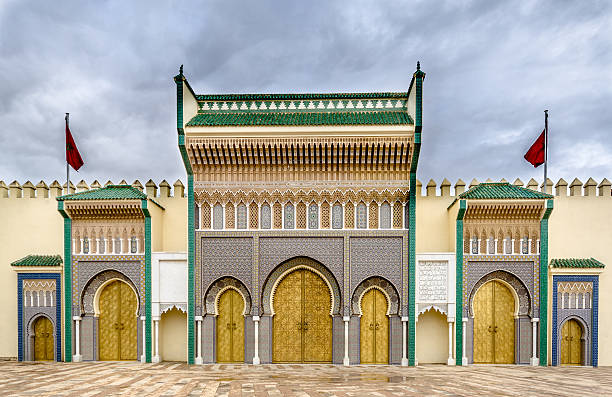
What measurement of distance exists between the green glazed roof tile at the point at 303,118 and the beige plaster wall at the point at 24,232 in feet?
17.4

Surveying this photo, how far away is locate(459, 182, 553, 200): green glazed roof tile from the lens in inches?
357

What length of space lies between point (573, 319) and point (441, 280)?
359 cm

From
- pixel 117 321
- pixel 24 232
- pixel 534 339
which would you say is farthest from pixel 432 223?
pixel 24 232

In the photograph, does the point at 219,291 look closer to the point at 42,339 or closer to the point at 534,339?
the point at 42,339

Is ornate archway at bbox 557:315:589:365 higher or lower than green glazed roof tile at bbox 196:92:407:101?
lower

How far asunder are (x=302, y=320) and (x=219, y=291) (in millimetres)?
2299

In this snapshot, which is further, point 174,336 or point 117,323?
point 174,336

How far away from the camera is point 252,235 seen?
9453mm

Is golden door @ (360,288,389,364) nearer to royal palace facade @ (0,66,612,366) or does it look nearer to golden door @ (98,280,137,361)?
royal palace facade @ (0,66,612,366)

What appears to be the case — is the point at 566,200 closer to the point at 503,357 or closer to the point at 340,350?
the point at 503,357

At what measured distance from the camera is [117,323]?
378 inches

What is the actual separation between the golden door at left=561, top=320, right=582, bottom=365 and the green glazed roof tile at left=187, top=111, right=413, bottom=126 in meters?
6.79

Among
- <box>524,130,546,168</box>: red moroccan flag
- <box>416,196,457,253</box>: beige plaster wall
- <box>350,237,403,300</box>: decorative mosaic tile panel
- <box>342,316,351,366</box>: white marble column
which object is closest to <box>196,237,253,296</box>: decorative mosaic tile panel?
<box>342,316,351,366</box>: white marble column

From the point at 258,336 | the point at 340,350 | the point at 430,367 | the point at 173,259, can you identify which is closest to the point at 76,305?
the point at 173,259
